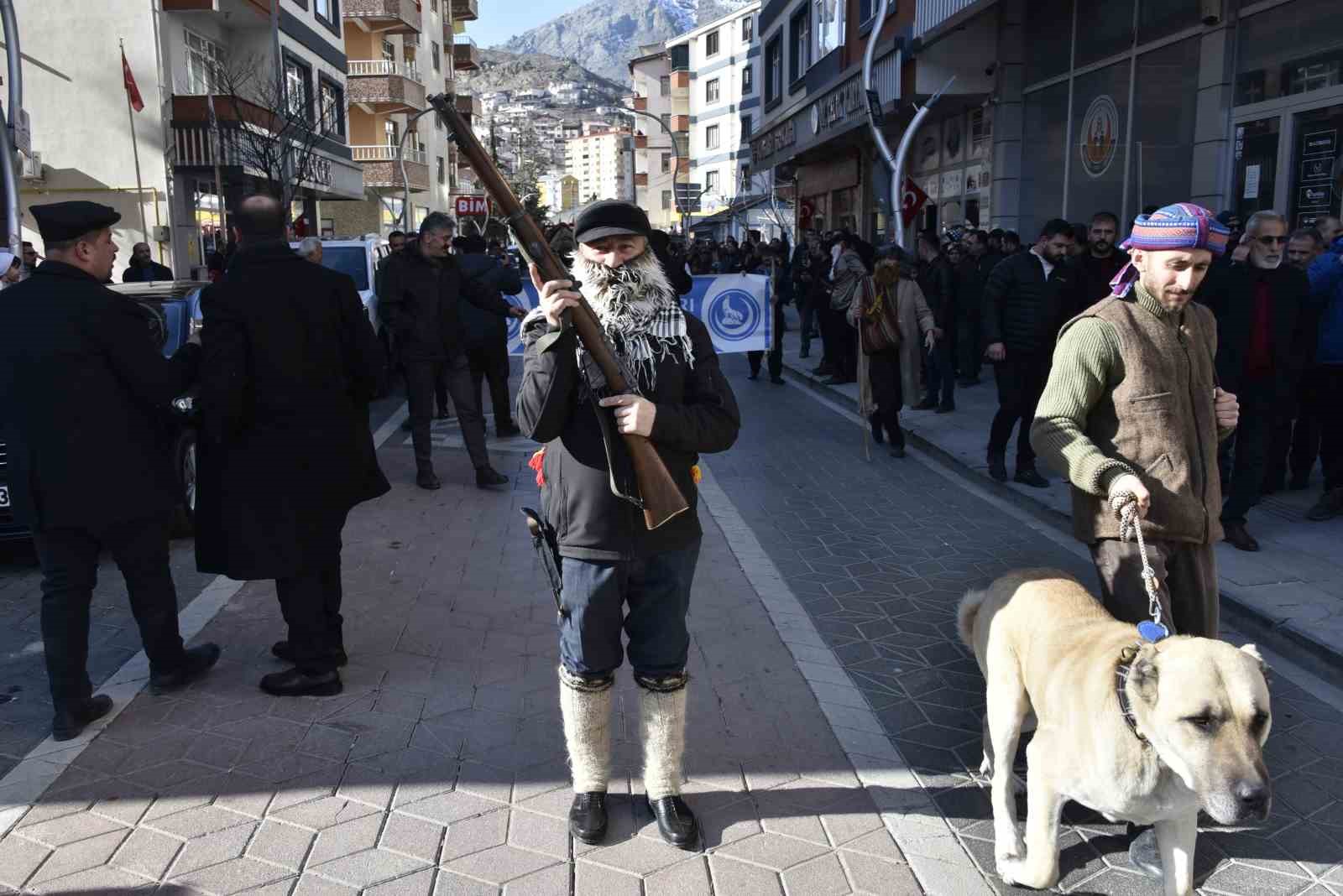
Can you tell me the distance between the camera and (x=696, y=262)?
30.5 m

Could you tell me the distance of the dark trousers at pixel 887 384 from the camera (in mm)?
9961

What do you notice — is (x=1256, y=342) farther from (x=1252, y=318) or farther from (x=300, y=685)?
(x=300, y=685)

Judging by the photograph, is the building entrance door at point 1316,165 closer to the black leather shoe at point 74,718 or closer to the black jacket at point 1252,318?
the black jacket at point 1252,318

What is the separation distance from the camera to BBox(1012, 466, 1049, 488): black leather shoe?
27.9 feet

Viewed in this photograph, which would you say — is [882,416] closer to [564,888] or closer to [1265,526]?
[1265,526]

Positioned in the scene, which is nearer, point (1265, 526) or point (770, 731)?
point (770, 731)

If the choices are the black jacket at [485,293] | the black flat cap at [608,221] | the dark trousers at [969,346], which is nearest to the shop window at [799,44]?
the dark trousers at [969,346]

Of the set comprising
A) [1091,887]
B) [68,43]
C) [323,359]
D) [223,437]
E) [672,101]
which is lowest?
[1091,887]

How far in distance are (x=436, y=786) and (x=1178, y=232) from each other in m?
3.00

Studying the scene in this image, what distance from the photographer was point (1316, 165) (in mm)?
10820

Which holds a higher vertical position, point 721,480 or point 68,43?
point 68,43

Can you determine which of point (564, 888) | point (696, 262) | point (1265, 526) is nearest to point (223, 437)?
point (564, 888)

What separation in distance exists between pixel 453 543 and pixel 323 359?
2792 millimetres

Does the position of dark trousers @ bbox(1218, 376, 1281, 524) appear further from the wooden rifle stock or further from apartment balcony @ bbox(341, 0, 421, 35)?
apartment balcony @ bbox(341, 0, 421, 35)
